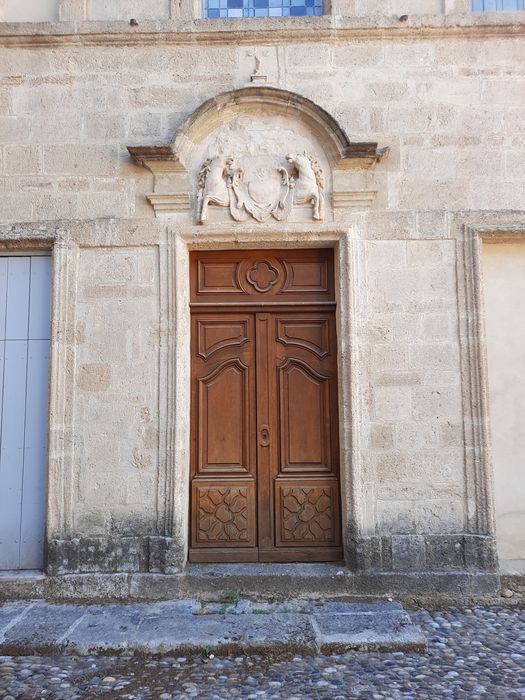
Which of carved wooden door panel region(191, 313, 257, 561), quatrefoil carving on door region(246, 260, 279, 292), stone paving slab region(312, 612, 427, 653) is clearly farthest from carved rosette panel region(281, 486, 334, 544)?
quatrefoil carving on door region(246, 260, 279, 292)

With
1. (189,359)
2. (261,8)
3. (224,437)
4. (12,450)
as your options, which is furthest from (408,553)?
(261,8)

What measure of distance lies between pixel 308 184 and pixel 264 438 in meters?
1.91

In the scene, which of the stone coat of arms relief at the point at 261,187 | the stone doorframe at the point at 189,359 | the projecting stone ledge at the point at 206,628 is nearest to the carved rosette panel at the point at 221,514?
the stone doorframe at the point at 189,359

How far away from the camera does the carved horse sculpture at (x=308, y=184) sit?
4.42 meters

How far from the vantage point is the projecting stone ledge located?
3.38m

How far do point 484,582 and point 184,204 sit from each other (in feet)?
11.3

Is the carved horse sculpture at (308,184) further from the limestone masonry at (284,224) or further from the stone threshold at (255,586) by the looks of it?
the stone threshold at (255,586)

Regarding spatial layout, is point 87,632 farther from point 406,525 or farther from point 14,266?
point 14,266

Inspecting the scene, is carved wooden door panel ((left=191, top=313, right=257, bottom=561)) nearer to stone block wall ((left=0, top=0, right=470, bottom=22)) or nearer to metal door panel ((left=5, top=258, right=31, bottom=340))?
metal door panel ((left=5, top=258, right=31, bottom=340))

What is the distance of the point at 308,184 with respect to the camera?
442cm

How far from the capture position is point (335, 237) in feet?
14.6

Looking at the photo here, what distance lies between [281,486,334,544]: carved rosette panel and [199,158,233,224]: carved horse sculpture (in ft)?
7.06

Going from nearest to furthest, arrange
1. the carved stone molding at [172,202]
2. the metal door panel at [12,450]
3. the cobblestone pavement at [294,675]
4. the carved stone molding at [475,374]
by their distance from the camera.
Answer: the cobblestone pavement at [294,675]
the carved stone molding at [475,374]
the metal door panel at [12,450]
the carved stone molding at [172,202]

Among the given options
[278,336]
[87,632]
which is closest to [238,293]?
[278,336]
